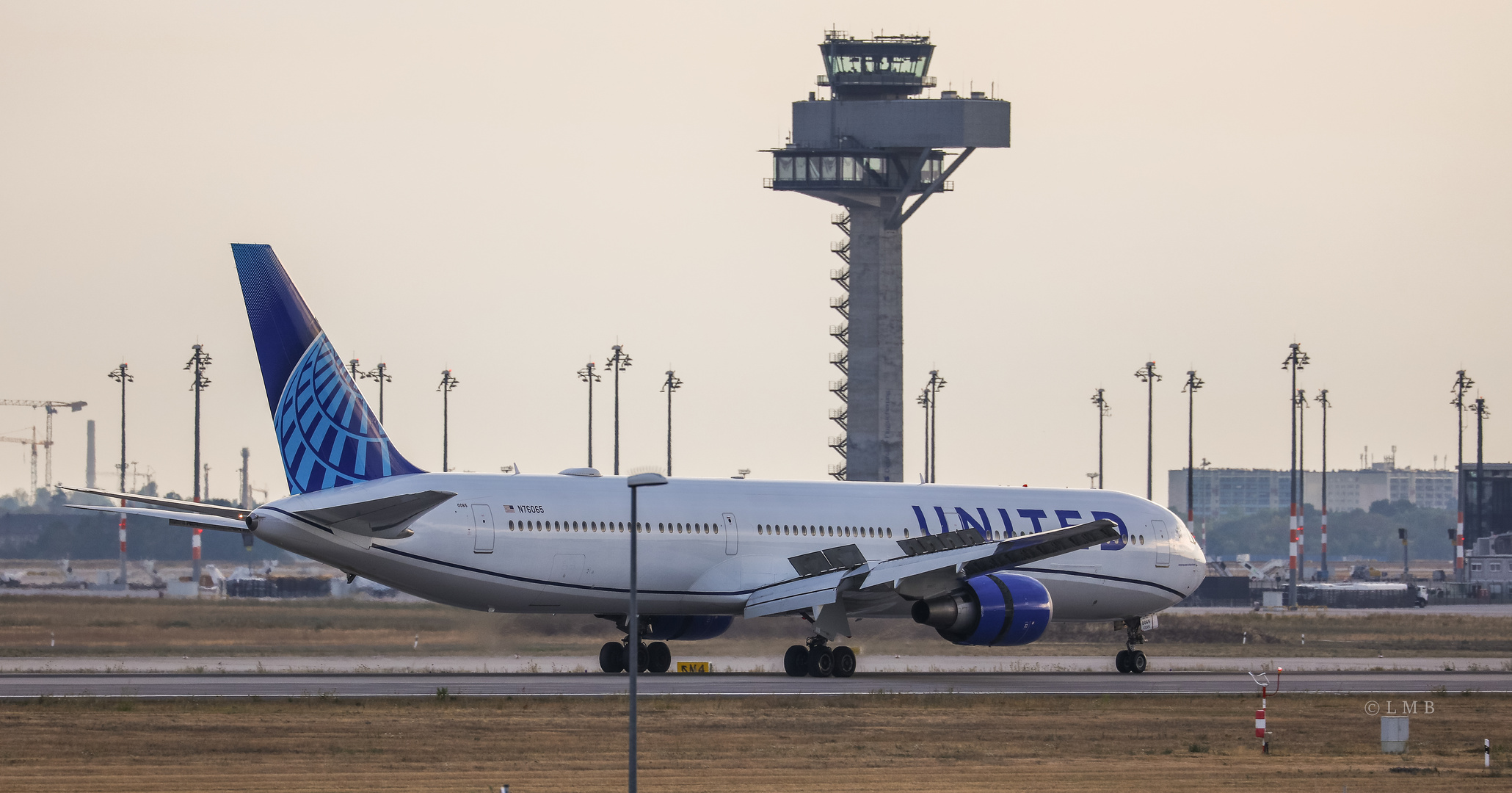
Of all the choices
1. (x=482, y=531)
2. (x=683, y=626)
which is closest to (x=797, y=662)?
(x=683, y=626)

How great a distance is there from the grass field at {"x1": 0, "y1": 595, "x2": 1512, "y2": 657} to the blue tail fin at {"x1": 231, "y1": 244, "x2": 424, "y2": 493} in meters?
10.2

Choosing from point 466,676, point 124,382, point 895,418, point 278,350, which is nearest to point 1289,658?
point 466,676

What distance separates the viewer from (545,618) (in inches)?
1731

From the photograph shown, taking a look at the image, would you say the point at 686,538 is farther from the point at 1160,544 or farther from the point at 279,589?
the point at 279,589

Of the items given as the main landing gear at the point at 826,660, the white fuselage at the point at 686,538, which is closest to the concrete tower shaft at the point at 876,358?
the white fuselage at the point at 686,538

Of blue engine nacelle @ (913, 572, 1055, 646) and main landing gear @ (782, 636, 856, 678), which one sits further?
main landing gear @ (782, 636, 856, 678)

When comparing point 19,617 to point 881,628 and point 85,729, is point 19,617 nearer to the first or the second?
point 881,628

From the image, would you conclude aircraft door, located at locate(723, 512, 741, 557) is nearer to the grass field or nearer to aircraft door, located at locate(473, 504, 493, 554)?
aircraft door, located at locate(473, 504, 493, 554)

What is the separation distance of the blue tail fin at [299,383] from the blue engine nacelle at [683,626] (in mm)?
7222

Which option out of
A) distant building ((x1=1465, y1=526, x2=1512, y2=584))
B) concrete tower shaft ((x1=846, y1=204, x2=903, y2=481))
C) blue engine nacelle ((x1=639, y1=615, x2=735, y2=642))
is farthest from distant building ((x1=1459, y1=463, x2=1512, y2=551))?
blue engine nacelle ((x1=639, y1=615, x2=735, y2=642))

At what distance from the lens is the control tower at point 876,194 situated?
94062 millimetres

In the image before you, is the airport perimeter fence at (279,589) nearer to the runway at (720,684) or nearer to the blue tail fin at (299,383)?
the runway at (720,684)

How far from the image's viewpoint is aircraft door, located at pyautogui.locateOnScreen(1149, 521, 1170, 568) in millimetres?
42594

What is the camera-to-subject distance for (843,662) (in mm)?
36844
